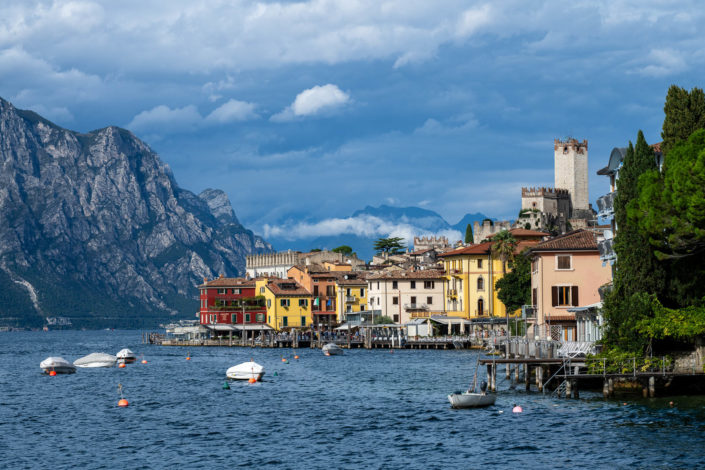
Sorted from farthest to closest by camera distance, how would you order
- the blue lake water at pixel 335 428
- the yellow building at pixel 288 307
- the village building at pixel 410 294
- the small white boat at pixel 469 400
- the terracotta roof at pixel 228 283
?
the terracotta roof at pixel 228 283 → the yellow building at pixel 288 307 → the village building at pixel 410 294 → the small white boat at pixel 469 400 → the blue lake water at pixel 335 428

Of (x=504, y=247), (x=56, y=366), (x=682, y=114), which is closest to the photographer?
(x=682, y=114)

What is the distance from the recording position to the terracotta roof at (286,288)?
175 meters

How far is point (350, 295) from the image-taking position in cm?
17225

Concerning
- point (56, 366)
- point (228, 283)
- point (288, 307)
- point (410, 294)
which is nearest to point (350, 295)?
point (288, 307)

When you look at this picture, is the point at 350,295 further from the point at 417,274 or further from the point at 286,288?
the point at 417,274

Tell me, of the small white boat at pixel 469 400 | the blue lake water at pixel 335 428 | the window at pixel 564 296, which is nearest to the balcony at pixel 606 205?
the window at pixel 564 296

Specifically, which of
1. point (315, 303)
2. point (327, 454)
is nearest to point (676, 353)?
point (327, 454)

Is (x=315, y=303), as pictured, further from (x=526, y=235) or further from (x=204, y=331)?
(x=526, y=235)

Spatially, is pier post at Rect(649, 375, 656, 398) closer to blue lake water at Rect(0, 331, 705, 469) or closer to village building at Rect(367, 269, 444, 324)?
blue lake water at Rect(0, 331, 705, 469)

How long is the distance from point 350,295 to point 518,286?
5522 centimetres

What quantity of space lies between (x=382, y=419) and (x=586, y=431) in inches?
482

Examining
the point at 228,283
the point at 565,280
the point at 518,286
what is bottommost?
the point at 565,280

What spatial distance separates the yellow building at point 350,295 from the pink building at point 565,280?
86310 millimetres

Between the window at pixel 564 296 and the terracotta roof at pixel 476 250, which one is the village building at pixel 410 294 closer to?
the terracotta roof at pixel 476 250
